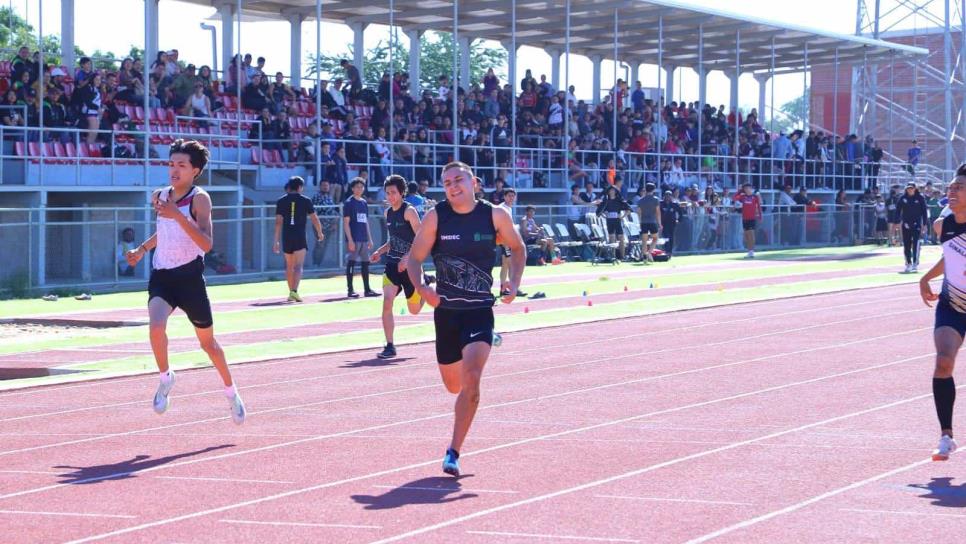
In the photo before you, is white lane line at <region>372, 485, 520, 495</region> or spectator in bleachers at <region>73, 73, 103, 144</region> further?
spectator in bleachers at <region>73, 73, 103, 144</region>

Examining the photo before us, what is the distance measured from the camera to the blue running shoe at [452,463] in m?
9.06

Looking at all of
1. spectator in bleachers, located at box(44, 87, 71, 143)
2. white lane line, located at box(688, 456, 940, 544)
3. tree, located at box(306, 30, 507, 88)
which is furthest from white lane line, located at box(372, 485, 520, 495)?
tree, located at box(306, 30, 507, 88)

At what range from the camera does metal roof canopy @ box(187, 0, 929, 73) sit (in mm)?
40625

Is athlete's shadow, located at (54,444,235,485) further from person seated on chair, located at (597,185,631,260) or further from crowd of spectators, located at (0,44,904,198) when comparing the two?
person seated on chair, located at (597,185,631,260)

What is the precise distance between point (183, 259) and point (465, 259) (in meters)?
2.65

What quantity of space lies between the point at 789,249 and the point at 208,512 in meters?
42.6

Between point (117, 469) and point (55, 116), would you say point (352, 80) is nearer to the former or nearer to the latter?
point (55, 116)

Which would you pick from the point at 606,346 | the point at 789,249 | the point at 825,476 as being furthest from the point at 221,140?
the point at 825,476

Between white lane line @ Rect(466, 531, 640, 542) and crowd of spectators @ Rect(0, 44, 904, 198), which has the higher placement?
crowd of spectators @ Rect(0, 44, 904, 198)

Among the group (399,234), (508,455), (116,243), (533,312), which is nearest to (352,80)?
(116,243)

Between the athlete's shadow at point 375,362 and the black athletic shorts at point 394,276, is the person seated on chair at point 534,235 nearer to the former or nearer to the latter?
the black athletic shorts at point 394,276

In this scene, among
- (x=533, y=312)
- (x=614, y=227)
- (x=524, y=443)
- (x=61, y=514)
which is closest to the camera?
(x=61, y=514)

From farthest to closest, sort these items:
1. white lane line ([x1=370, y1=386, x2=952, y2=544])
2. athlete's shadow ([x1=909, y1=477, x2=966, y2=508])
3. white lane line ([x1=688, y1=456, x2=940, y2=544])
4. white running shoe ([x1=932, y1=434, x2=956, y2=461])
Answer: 1. white running shoe ([x1=932, y1=434, x2=956, y2=461])
2. athlete's shadow ([x1=909, y1=477, x2=966, y2=508])
3. white lane line ([x1=370, y1=386, x2=952, y2=544])
4. white lane line ([x1=688, y1=456, x2=940, y2=544])

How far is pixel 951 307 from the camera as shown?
32.2ft
